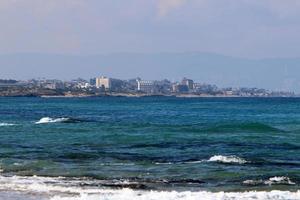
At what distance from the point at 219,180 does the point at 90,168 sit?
6.88 metres

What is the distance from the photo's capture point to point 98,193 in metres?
25.7

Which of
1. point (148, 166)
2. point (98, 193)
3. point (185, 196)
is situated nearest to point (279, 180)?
point (185, 196)

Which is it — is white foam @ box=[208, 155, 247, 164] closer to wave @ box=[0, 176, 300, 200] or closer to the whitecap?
the whitecap

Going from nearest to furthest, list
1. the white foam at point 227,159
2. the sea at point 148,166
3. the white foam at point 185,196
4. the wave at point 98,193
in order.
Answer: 1. the white foam at point 185,196
2. the wave at point 98,193
3. the sea at point 148,166
4. the white foam at point 227,159

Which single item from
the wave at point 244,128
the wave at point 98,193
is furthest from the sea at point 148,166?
the wave at point 244,128

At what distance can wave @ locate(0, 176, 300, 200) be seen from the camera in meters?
24.5

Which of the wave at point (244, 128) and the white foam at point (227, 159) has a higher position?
the white foam at point (227, 159)

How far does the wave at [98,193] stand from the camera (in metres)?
24.5

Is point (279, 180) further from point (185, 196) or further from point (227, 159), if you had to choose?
point (227, 159)

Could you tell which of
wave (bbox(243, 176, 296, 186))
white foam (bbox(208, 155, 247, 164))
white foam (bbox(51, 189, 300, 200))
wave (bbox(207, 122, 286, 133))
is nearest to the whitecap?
wave (bbox(243, 176, 296, 186))

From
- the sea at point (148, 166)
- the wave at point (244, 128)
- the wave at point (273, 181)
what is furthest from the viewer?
the wave at point (244, 128)

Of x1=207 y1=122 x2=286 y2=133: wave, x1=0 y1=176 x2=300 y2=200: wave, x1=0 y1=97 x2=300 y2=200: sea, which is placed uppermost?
x1=0 y1=176 x2=300 y2=200: wave

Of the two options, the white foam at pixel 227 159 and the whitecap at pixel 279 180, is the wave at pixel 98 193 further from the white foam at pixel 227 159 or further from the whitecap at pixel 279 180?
the white foam at pixel 227 159

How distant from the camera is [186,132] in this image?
63469mm
